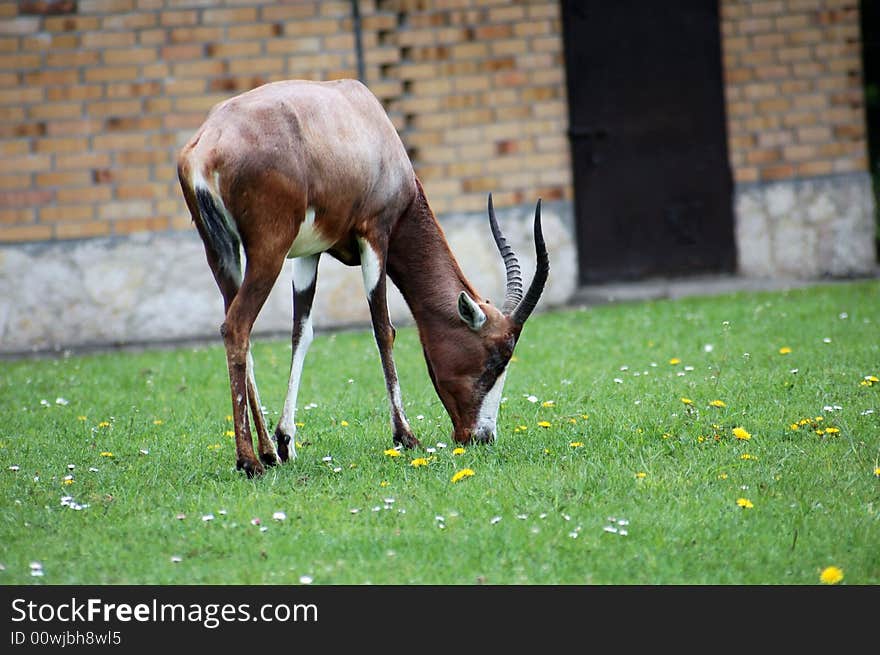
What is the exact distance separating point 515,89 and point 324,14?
1784 millimetres

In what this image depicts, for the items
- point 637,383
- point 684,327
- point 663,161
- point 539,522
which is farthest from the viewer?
point 663,161

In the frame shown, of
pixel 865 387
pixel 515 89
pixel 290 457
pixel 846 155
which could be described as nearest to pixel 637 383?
pixel 865 387

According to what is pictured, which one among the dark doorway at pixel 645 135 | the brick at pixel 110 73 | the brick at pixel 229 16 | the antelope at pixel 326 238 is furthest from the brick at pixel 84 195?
the antelope at pixel 326 238

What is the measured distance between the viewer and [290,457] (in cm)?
592

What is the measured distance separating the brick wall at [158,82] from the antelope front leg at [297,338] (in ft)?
15.2

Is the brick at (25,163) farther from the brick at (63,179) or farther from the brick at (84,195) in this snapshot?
the brick at (84,195)

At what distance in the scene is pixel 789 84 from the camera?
1154 cm

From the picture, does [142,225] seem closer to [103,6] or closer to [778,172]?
[103,6]

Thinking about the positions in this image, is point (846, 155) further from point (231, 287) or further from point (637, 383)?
point (231, 287)

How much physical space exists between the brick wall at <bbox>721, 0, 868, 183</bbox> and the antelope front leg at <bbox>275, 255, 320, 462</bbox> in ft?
20.9

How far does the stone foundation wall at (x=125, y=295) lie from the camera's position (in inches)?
412

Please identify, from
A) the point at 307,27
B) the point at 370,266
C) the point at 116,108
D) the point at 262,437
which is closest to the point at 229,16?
the point at 307,27

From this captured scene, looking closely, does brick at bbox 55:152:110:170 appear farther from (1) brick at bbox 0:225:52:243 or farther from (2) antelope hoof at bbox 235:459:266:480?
(2) antelope hoof at bbox 235:459:266:480

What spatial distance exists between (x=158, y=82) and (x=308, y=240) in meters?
5.33
